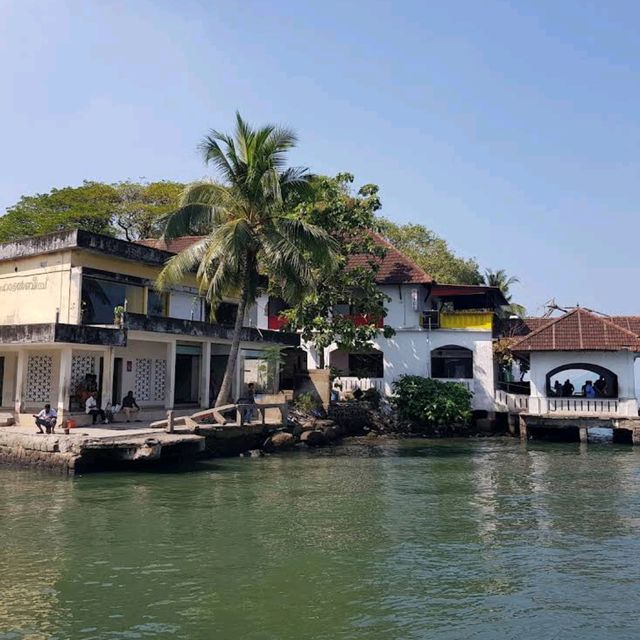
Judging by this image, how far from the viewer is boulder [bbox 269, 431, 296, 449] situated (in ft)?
73.7

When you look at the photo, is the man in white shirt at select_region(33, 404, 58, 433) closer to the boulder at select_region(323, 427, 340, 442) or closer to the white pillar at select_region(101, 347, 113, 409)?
the white pillar at select_region(101, 347, 113, 409)

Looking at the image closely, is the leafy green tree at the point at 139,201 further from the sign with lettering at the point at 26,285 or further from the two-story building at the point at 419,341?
the sign with lettering at the point at 26,285

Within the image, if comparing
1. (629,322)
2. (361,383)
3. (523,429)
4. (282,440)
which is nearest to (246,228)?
(282,440)

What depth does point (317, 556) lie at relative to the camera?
10.1 meters

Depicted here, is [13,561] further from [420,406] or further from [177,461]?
[420,406]

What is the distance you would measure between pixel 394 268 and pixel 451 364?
5.50 m

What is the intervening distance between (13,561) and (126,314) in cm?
1202

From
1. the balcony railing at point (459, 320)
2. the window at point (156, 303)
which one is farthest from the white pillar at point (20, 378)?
the balcony railing at point (459, 320)

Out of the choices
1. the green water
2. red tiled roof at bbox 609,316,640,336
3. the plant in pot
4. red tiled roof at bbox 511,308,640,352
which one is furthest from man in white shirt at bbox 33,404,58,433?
red tiled roof at bbox 609,316,640,336

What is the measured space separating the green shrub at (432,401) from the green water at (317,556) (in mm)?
10712

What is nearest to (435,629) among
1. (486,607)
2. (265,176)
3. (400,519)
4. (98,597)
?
(486,607)

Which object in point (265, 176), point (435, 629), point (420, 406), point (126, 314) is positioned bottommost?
point (435, 629)

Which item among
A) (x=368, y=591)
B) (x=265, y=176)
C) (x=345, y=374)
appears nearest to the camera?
(x=368, y=591)

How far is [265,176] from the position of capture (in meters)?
22.4
